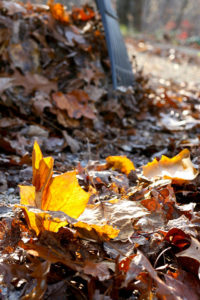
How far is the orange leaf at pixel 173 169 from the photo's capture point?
5.17ft

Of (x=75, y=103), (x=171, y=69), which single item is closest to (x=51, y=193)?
(x=75, y=103)

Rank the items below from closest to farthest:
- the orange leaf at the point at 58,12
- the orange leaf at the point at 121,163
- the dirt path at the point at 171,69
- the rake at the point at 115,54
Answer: the orange leaf at the point at 121,163 → the orange leaf at the point at 58,12 → the rake at the point at 115,54 → the dirt path at the point at 171,69

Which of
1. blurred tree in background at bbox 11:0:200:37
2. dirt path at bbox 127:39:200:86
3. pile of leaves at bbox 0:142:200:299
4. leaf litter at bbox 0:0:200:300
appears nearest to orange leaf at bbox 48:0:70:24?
leaf litter at bbox 0:0:200:300

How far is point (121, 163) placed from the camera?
1805 mm

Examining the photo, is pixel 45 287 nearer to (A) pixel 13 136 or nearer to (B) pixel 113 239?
(B) pixel 113 239

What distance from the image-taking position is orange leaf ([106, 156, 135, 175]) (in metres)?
1.78

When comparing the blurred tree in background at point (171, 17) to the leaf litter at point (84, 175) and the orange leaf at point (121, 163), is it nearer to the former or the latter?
the leaf litter at point (84, 175)

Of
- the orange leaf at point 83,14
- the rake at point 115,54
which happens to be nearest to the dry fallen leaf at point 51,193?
the rake at point 115,54

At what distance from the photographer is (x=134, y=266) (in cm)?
94

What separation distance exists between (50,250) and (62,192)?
0.63 feet

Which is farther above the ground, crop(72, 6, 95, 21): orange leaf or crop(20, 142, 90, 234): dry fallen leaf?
crop(72, 6, 95, 21): orange leaf

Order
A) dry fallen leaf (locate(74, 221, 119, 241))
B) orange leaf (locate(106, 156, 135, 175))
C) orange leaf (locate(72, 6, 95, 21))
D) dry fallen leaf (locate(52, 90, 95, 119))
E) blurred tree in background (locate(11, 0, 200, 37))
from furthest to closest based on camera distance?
blurred tree in background (locate(11, 0, 200, 37)) < orange leaf (locate(72, 6, 95, 21)) < dry fallen leaf (locate(52, 90, 95, 119)) < orange leaf (locate(106, 156, 135, 175)) < dry fallen leaf (locate(74, 221, 119, 241))

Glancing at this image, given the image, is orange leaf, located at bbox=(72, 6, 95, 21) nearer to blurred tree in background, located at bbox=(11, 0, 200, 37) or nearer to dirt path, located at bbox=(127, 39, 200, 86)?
dirt path, located at bbox=(127, 39, 200, 86)

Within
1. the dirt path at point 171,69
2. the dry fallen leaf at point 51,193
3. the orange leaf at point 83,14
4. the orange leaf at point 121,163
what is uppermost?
the orange leaf at point 83,14
